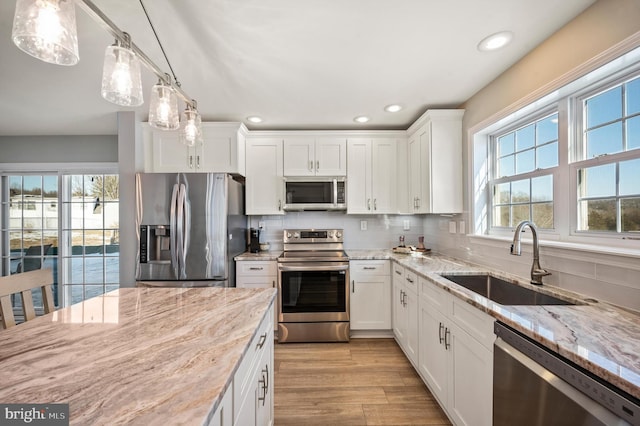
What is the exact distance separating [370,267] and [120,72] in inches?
101

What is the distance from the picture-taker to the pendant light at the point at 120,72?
975 mm

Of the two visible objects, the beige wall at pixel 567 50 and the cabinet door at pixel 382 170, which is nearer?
the beige wall at pixel 567 50

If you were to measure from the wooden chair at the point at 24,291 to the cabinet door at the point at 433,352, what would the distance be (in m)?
2.20

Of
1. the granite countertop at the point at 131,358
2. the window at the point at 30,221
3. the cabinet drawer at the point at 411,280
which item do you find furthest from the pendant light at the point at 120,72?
the window at the point at 30,221

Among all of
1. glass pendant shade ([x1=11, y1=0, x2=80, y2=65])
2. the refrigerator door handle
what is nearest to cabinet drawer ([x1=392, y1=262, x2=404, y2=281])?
the refrigerator door handle

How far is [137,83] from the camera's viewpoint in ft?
3.38

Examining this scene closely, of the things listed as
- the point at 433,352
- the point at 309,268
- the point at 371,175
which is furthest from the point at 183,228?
the point at 433,352

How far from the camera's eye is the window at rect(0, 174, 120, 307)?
142 inches

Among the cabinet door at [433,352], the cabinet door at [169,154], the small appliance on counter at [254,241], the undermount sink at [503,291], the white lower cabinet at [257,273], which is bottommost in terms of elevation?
the cabinet door at [433,352]

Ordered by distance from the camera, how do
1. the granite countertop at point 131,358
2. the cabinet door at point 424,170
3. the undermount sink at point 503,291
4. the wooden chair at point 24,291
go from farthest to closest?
the cabinet door at point 424,170 → the undermount sink at point 503,291 → the wooden chair at point 24,291 → the granite countertop at point 131,358

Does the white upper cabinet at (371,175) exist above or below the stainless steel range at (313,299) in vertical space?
above

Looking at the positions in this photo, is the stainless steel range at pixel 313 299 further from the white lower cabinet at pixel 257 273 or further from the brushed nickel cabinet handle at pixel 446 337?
the brushed nickel cabinet handle at pixel 446 337

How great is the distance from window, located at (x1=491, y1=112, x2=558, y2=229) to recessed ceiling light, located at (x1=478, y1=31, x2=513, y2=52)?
58 cm

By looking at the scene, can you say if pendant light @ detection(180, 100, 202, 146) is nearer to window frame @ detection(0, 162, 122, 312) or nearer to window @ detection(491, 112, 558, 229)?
window @ detection(491, 112, 558, 229)
